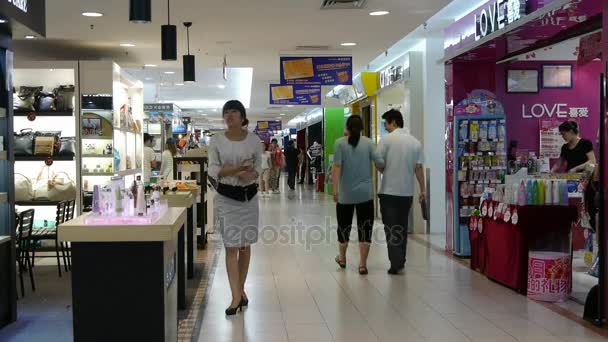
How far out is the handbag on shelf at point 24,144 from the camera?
865 centimetres

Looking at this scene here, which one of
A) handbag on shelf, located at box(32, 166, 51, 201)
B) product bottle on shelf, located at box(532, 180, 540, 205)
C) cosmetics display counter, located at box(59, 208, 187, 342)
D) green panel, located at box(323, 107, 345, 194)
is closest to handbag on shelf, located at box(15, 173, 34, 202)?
handbag on shelf, located at box(32, 166, 51, 201)

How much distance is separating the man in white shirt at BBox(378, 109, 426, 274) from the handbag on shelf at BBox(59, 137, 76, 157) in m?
4.08

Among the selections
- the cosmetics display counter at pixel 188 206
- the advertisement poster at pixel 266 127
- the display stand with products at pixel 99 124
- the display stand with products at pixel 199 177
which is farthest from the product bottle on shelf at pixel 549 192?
the advertisement poster at pixel 266 127

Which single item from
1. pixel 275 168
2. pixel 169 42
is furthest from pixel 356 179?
pixel 275 168

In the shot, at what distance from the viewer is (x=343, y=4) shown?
683 cm

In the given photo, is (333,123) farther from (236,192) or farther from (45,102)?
(236,192)

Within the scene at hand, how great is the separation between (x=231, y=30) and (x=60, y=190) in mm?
2974

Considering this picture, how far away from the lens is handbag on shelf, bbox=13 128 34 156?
865 cm

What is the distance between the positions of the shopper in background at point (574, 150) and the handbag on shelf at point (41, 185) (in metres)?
6.35

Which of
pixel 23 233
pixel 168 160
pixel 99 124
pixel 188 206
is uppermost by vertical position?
pixel 99 124

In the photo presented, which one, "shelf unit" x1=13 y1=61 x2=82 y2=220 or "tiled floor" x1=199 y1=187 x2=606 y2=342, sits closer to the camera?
"tiled floor" x1=199 y1=187 x2=606 y2=342

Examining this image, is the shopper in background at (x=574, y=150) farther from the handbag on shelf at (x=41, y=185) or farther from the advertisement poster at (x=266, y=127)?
the advertisement poster at (x=266, y=127)

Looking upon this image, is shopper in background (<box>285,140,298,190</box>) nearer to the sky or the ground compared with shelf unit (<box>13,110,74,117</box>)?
nearer to the ground

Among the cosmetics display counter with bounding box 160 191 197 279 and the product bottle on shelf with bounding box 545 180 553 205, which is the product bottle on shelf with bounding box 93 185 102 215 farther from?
the product bottle on shelf with bounding box 545 180 553 205
